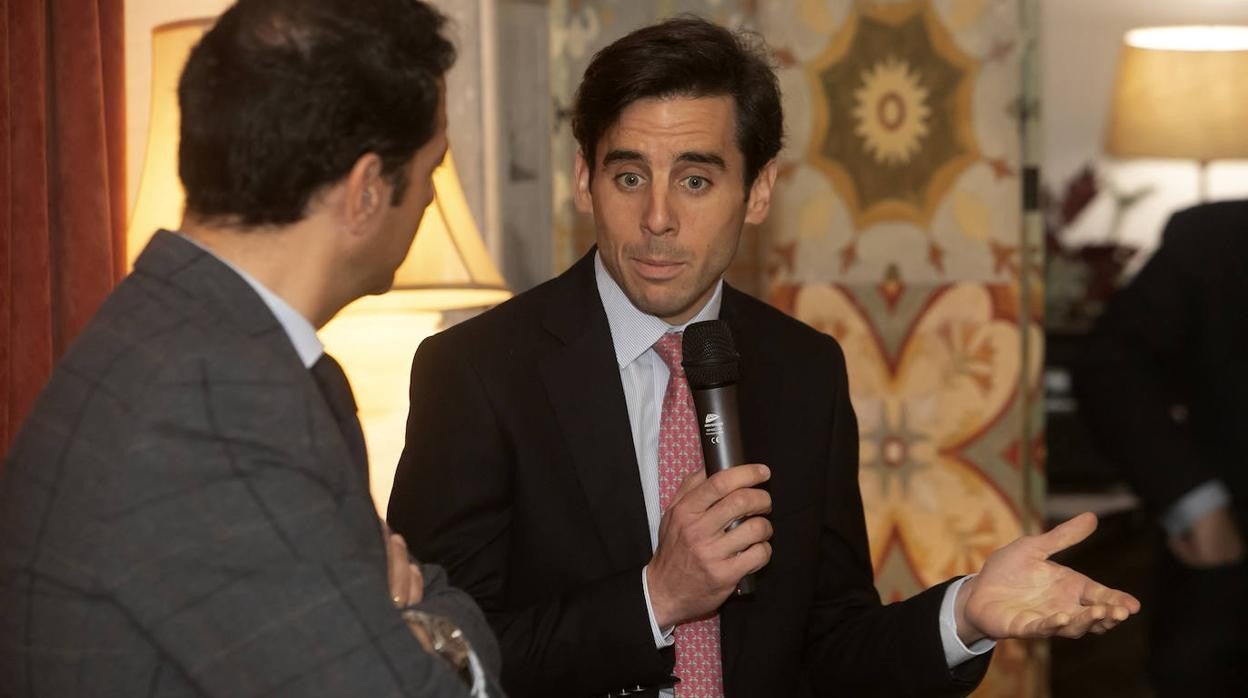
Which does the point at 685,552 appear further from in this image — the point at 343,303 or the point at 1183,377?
the point at 1183,377

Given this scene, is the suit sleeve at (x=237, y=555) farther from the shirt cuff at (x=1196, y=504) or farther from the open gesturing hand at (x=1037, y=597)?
the shirt cuff at (x=1196, y=504)

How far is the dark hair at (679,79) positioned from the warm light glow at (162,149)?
2.50ft

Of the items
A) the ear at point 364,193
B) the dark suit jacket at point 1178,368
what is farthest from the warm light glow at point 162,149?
the dark suit jacket at point 1178,368

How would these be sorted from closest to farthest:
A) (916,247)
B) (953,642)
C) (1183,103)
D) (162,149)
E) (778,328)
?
(953,642) → (778,328) → (162,149) → (916,247) → (1183,103)

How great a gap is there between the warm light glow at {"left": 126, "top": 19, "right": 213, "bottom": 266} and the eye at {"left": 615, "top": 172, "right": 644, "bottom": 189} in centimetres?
85

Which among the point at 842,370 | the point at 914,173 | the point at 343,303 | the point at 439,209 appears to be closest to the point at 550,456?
the point at 842,370

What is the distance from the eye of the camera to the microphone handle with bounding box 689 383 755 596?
158 cm

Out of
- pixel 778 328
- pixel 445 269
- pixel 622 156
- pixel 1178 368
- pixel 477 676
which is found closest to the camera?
pixel 477 676

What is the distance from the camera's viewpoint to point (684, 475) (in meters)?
1.86

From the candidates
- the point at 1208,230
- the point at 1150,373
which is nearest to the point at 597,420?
the point at 1150,373

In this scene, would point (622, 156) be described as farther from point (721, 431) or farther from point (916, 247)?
point (916, 247)

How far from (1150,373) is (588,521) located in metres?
1.49

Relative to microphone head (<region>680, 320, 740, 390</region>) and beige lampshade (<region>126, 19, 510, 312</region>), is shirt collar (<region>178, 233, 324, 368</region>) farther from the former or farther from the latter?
beige lampshade (<region>126, 19, 510, 312</region>)

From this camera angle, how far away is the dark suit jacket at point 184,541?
1.04 m
